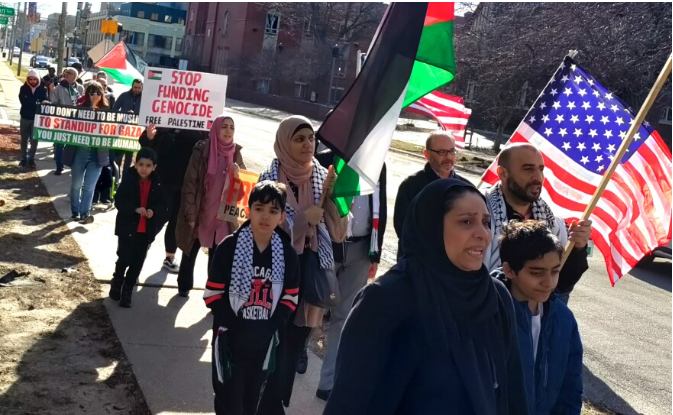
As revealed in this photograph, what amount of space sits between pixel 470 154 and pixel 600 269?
23.5 metres

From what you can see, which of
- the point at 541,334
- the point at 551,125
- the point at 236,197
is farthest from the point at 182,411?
the point at 551,125

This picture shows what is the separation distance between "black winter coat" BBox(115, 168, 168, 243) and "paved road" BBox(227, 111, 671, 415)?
3970mm

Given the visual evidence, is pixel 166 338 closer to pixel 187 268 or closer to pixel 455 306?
pixel 187 268

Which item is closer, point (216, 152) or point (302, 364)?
point (302, 364)

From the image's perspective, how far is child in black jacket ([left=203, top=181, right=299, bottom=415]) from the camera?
428cm

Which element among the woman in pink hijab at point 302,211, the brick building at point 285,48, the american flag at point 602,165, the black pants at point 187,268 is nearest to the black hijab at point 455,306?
the woman in pink hijab at point 302,211

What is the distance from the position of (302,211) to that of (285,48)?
64680 mm

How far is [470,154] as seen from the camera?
36375mm

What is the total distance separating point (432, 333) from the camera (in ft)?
8.82

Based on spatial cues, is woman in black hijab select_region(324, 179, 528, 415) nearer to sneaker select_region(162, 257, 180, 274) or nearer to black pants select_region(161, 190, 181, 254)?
black pants select_region(161, 190, 181, 254)

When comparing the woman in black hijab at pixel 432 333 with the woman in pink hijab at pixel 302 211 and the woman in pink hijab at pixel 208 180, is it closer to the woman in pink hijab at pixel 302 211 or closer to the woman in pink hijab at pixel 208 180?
the woman in pink hijab at pixel 302 211

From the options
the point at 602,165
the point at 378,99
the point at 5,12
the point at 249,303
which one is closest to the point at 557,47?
the point at 5,12

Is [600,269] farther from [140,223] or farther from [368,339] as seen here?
[368,339]

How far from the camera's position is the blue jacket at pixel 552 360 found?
133 inches
